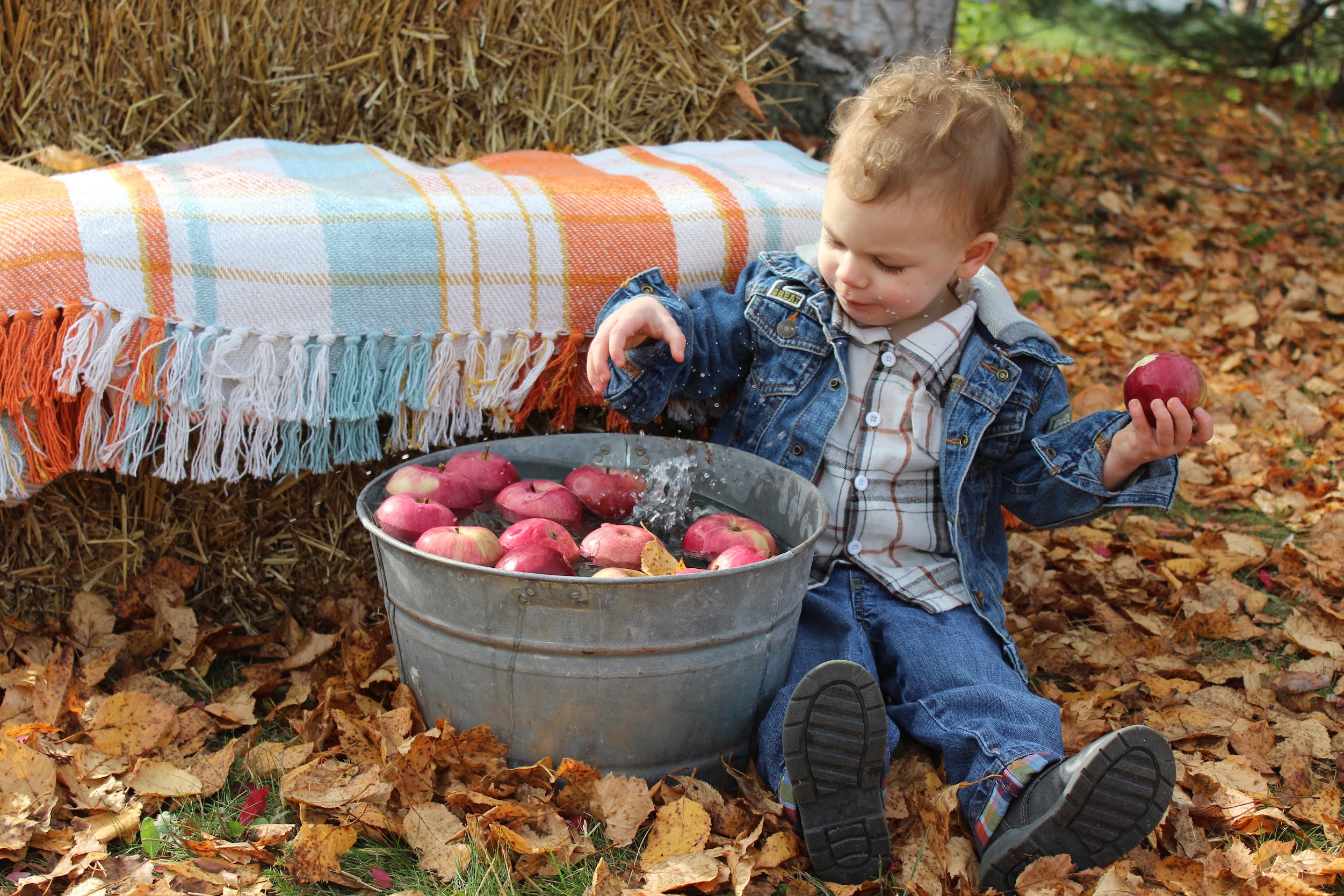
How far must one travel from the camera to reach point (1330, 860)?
1652 millimetres

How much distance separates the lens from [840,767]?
1.56 m

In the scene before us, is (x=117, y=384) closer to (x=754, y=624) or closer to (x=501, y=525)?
(x=501, y=525)

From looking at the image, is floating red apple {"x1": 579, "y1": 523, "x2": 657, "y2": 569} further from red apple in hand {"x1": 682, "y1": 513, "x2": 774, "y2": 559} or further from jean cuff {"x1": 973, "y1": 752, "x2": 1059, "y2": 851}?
jean cuff {"x1": 973, "y1": 752, "x2": 1059, "y2": 851}

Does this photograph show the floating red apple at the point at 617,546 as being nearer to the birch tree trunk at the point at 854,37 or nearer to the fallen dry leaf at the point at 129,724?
the fallen dry leaf at the point at 129,724

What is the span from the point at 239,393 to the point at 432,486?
412 millimetres

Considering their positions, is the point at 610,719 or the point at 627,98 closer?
the point at 610,719

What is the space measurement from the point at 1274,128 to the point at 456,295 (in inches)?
214

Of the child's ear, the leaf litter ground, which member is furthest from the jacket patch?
the leaf litter ground

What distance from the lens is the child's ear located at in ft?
6.27

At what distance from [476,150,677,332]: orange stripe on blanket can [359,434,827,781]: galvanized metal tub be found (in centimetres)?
54

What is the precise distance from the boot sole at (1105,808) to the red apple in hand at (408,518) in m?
0.99

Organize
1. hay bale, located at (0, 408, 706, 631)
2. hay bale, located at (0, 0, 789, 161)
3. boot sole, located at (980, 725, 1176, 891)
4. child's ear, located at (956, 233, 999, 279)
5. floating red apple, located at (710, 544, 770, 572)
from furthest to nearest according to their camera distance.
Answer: hay bale, located at (0, 0, 789, 161) → hay bale, located at (0, 408, 706, 631) → child's ear, located at (956, 233, 999, 279) → floating red apple, located at (710, 544, 770, 572) → boot sole, located at (980, 725, 1176, 891)

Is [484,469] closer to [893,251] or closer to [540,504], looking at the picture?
[540,504]

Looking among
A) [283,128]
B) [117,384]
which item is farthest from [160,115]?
[117,384]
